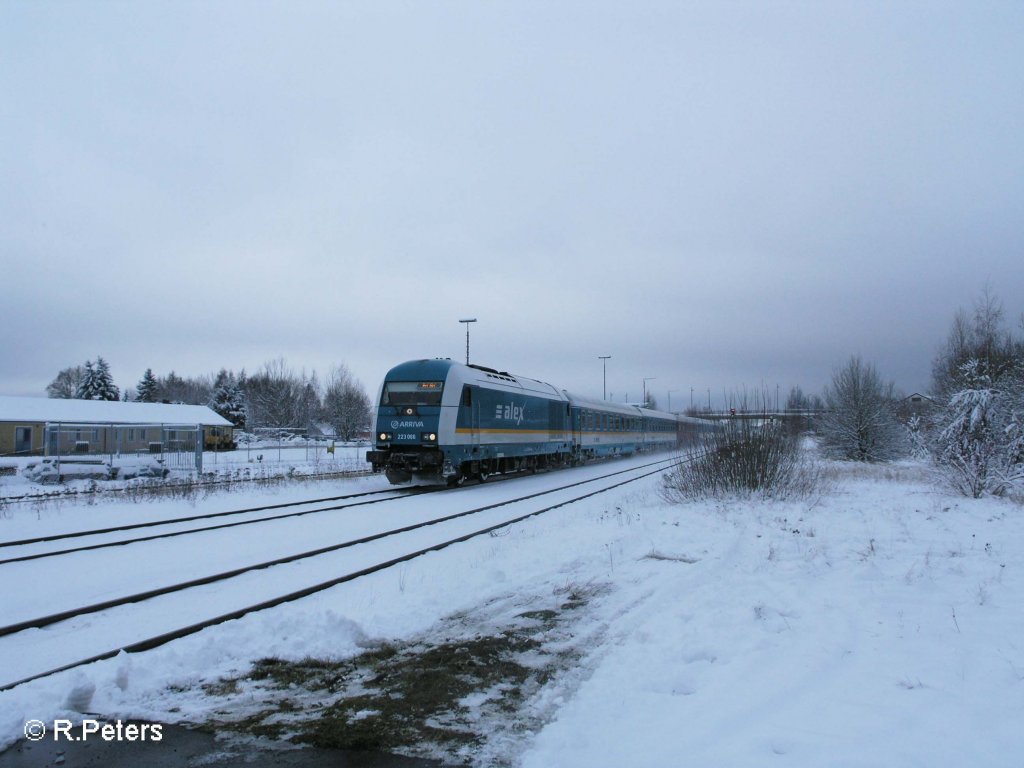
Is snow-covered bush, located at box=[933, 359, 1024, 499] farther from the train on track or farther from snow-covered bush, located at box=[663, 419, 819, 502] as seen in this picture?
the train on track

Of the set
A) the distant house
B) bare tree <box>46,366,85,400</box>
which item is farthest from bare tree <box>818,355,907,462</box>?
bare tree <box>46,366,85,400</box>

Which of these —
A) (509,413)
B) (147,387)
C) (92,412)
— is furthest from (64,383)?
(509,413)

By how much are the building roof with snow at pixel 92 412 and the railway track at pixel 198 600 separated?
33.2 meters

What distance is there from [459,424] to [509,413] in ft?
12.5

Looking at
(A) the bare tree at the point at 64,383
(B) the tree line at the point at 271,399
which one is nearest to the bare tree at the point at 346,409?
(B) the tree line at the point at 271,399

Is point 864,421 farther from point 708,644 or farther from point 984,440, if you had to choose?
point 708,644

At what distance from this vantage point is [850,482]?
777 inches

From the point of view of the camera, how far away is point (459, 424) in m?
19.0

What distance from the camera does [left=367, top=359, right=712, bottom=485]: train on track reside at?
18.6 metres

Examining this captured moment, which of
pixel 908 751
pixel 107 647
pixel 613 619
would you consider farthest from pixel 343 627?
pixel 908 751

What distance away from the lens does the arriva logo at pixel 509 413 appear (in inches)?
856

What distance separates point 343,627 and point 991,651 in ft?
16.8

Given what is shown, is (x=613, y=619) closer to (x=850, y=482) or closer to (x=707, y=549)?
(x=707, y=549)

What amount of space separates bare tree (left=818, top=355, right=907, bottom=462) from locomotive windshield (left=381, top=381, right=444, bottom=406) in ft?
82.7
